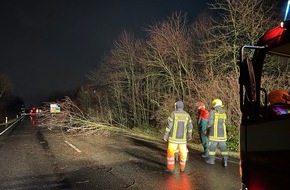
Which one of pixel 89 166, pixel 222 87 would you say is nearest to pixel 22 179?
pixel 89 166

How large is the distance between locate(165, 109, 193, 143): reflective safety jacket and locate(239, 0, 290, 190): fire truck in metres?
5.05

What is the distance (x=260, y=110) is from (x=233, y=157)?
28.4 feet

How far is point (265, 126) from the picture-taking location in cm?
305

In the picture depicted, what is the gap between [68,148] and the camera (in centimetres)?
1451

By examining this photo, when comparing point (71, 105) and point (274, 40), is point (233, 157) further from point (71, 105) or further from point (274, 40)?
point (71, 105)

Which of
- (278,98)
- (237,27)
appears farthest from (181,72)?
(278,98)

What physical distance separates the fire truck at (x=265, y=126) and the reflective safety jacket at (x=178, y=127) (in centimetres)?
505

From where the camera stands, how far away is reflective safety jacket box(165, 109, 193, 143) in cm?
861

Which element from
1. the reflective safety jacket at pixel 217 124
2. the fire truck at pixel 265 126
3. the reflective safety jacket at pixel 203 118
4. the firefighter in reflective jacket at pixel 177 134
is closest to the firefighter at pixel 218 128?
the reflective safety jacket at pixel 217 124

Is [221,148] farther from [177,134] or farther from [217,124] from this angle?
[177,134]

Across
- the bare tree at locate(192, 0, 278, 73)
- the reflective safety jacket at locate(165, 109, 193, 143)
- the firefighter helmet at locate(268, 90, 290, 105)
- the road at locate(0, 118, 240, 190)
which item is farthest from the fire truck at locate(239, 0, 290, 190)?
the bare tree at locate(192, 0, 278, 73)

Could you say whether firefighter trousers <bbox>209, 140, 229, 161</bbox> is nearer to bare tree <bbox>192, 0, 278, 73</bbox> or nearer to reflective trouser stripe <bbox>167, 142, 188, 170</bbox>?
reflective trouser stripe <bbox>167, 142, 188, 170</bbox>

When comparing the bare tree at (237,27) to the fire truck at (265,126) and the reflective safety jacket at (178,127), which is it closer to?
the reflective safety jacket at (178,127)

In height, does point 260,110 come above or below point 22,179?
above
